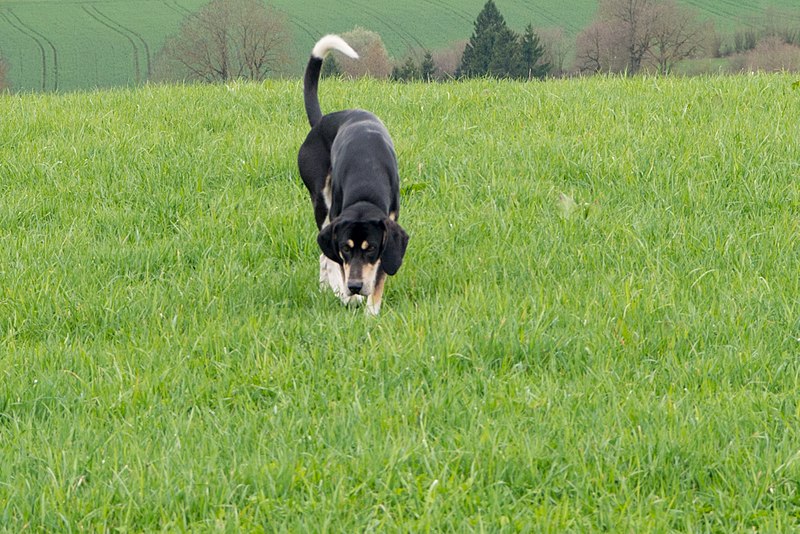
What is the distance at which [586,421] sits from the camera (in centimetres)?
362

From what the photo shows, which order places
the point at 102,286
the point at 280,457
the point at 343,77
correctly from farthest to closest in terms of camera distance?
1. the point at 343,77
2. the point at 102,286
3. the point at 280,457

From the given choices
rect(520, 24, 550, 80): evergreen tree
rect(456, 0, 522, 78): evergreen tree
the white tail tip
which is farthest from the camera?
rect(520, 24, 550, 80): evergreen tree

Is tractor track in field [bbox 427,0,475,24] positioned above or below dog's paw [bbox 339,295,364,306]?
above

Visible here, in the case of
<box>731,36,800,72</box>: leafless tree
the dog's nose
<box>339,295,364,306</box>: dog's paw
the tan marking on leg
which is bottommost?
<box>339,295,364,306</box>: dog's paw

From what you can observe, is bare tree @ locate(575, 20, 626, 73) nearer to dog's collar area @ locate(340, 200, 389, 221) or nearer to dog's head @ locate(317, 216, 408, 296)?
dog's collar area @ locate(340, 200, 389, 221)

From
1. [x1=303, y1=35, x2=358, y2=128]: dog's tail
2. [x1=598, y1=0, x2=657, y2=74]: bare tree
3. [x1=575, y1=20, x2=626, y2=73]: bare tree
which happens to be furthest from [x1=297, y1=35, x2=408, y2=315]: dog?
[x1=575, y1=20, x2=626, y2=73]: bare tree

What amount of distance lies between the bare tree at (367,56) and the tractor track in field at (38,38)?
19.2 metres

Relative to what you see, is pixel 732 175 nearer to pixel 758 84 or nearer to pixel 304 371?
→ pixel 758 84

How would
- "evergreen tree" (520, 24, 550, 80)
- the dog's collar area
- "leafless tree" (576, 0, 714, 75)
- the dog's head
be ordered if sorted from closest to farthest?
the dog's head
the dog's collar area
"leafless tree" (576, 0, 714, 75)
"evergreen tree" (520, 24, 550, 80)

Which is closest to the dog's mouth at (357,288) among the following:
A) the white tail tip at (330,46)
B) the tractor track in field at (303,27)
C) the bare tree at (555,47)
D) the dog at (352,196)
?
the dog at (352,196)

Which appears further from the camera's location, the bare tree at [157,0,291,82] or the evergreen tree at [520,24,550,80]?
the evergreen tree at [520,24,550,80]

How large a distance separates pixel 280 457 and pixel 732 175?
457 cm

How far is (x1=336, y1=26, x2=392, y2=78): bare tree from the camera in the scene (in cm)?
5562

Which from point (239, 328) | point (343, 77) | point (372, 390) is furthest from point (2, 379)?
point (343, 77)
